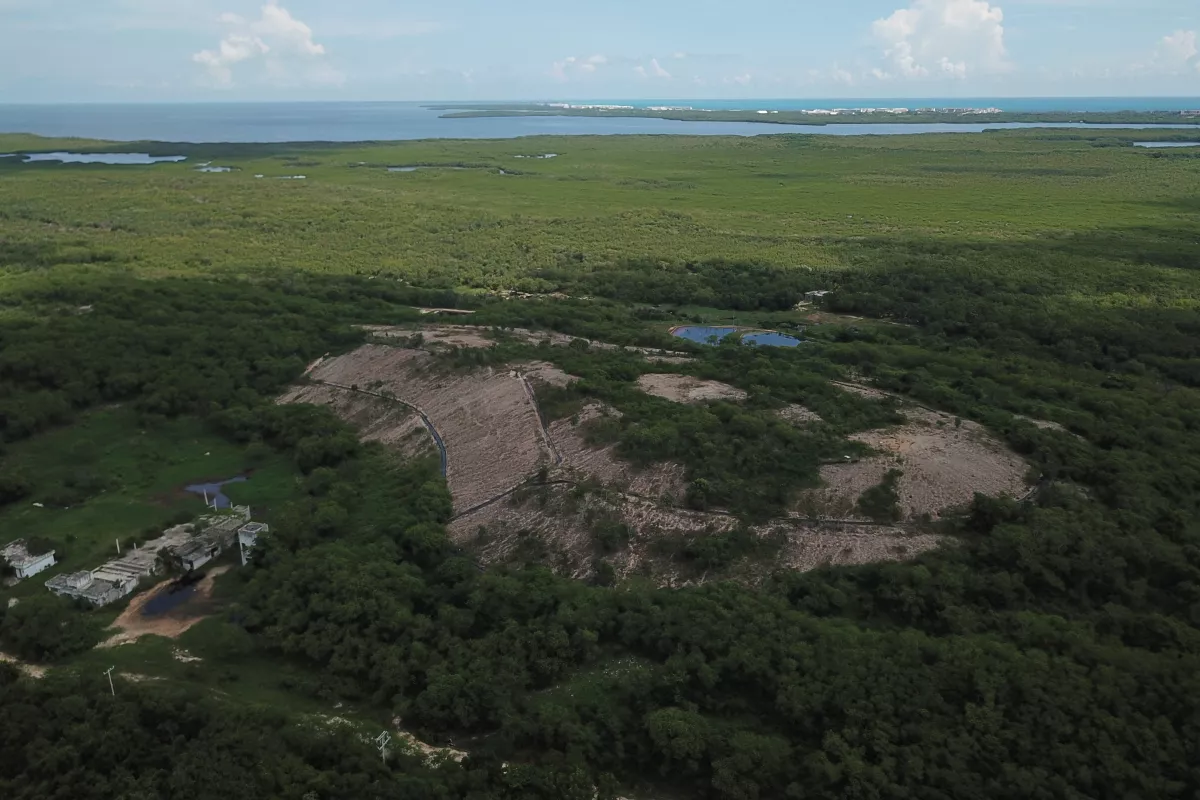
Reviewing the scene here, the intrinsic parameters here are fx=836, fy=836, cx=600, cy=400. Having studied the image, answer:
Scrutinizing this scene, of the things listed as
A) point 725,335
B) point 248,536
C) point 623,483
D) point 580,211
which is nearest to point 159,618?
point 248,536

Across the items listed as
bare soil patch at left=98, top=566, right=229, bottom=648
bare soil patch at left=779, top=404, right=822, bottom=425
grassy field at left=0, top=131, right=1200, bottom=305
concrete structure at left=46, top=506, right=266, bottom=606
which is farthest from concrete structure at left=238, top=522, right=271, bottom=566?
grassy field at left=0, top=131, right=1200, bottom=305

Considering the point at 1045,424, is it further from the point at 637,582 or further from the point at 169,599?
the point at 169,599

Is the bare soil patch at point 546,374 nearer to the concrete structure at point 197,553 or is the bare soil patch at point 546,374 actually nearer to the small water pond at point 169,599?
the concrete structure at point 197,553

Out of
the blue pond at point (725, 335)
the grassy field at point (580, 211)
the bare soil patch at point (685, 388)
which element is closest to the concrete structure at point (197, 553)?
the bare soil patch at point (685, 388)

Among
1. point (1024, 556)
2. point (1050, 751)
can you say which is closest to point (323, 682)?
point (1050, 751)

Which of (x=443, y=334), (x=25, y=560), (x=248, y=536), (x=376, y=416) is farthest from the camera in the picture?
(x=443, y=334)

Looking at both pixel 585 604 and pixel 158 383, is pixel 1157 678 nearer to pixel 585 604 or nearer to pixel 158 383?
pixel 585 604
